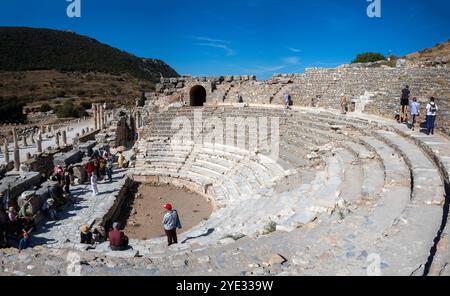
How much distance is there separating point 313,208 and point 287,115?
34.5 feet

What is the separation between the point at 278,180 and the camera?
36.8ft

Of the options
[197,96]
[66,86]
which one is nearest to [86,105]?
[66,86]

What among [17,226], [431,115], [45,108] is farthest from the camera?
[45,108]

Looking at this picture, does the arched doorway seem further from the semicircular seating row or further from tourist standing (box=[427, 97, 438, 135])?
tourist standing (box=[427, 97, 438, 135])

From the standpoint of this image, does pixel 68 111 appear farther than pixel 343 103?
Yes

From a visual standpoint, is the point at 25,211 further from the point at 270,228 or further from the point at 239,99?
the point at 239,99

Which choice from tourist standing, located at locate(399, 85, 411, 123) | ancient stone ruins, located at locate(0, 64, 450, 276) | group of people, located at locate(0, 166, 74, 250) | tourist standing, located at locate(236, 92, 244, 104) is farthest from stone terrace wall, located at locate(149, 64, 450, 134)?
group of people, located at locate(0, 166, 74, 250)

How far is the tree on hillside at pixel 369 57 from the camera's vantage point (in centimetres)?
2859

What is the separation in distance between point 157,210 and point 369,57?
931 inches

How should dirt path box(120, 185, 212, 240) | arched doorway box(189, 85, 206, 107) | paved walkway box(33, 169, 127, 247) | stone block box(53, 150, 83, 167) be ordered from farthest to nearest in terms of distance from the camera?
arched doorway box(189, 85, 206, 107)
stone block box(53, 150, 83, 167)
dirt path box(120, 185, 212, 240)
paved walkway box(33, 169, 127, 247)

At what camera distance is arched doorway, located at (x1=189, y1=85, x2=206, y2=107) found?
84.9ft

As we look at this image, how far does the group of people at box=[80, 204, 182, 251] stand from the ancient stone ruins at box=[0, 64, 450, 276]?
38 cm
